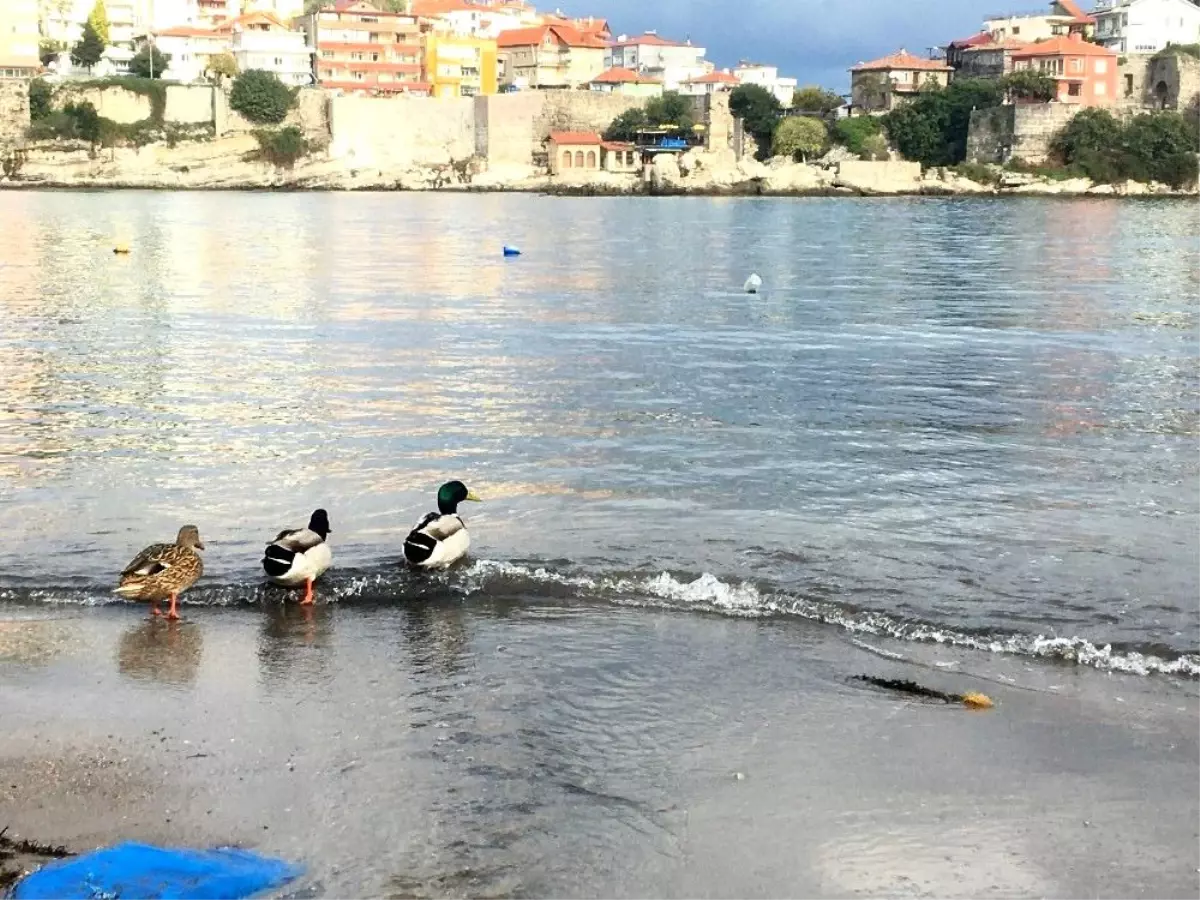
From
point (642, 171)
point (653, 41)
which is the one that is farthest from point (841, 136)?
point (653, 41)

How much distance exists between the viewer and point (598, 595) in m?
7.30

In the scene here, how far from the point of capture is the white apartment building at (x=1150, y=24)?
314 ft

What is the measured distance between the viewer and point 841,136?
305 ft

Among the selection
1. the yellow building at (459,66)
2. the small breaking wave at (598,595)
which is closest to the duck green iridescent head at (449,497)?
the small breaking wave at (598,595)

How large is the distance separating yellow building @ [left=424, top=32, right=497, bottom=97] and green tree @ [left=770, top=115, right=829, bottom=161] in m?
21.4

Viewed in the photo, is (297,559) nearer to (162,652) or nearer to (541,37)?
(162,652)

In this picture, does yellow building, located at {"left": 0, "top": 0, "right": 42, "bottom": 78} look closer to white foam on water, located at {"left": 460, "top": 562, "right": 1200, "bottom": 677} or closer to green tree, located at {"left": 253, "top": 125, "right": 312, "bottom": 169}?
green tree, located at {"left": 253, "top": 125, "right": 312, "bottom": 169}

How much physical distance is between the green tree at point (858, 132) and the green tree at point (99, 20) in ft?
177

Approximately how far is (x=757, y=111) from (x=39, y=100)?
4584 cm

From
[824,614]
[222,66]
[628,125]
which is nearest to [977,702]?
[824,614]

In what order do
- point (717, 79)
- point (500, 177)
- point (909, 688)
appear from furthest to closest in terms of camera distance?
1. point (717, 79)
2. point (500, 177)
3. point (909, 688)

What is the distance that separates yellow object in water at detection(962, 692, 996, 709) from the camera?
18.4 feet

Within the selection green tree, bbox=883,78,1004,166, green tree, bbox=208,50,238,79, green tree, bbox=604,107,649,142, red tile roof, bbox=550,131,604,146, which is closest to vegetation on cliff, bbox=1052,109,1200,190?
green tree, bbox=883,78,1004,166

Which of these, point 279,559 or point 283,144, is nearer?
point 279,559
